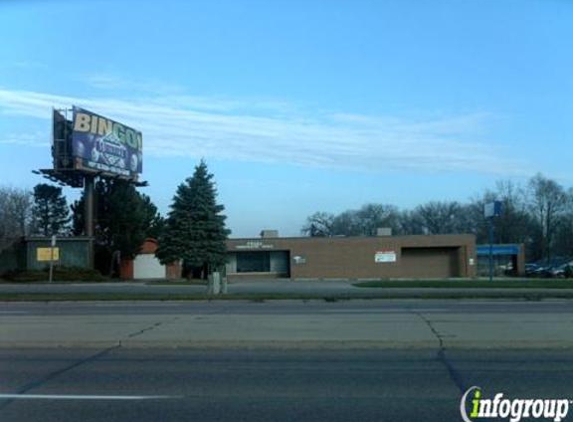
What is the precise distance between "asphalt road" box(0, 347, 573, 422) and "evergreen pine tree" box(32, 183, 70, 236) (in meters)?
72.5

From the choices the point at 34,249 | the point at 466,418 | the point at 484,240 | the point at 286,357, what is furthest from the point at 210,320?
the point at 484,240

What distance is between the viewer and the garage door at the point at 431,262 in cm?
6750

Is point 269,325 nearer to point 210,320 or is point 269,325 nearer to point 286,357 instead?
point 210,320

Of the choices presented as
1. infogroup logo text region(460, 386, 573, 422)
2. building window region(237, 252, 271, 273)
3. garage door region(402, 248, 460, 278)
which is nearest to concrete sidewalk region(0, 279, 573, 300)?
infogroup logo text region(460, 386, 573, 422)

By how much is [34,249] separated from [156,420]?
49.9m

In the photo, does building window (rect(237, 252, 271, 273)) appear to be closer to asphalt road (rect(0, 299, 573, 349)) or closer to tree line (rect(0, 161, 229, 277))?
tree line (rect(0, 161, 229, 277))

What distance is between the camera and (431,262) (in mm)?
68125

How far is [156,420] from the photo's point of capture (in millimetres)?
6957

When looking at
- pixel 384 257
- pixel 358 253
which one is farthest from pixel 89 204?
pixel 384 257

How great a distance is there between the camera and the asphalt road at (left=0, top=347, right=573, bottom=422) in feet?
23.8

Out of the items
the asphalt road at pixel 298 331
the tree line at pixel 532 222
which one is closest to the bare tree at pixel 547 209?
the tree line at pixel 532 222

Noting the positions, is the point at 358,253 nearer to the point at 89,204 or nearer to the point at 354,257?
the point at 354,257

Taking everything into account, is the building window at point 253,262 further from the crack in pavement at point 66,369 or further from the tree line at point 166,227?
the crack in pavement at point 66,369

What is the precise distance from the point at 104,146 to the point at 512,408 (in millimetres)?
53600
